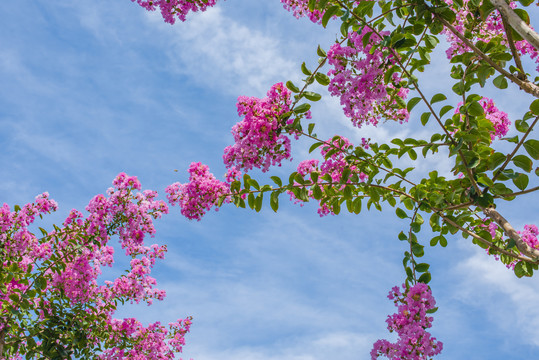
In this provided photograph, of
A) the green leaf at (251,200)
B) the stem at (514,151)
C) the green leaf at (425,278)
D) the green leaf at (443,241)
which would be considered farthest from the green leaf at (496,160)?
the green leaf at (251,200)

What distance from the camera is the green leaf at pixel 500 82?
331 centimetres

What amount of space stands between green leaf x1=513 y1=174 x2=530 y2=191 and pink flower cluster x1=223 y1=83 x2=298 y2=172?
1.88 m

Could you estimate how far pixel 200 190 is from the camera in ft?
16.2

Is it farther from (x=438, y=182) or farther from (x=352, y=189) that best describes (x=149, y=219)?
(x=438, y=182)

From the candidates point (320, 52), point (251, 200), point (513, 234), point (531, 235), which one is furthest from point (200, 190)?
point (531, 235)

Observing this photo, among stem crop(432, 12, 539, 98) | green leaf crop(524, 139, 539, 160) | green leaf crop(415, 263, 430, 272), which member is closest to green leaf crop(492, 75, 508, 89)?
stem crop(432, 12, 539, 98)

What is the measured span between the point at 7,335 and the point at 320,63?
6276 millimetres

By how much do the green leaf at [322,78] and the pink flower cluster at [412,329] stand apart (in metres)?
1.88

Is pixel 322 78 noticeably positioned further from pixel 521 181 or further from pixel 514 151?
pixel 521 181

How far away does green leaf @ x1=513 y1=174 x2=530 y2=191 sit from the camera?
311 centimetres

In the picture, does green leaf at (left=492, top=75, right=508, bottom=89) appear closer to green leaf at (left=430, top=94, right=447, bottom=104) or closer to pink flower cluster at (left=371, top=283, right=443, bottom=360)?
green leaf at (left=430, top=94, right=447, bottom=104)

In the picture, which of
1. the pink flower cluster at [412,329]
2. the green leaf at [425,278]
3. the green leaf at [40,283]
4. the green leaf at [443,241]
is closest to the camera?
the pink flower cluster at [412,329]

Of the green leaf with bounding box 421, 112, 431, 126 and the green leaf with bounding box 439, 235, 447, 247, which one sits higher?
the green leaf with bounding box 421, 112, 431, 126

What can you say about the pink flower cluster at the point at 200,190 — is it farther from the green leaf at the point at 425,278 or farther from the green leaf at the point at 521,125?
the green leaf at the point at 521,125
